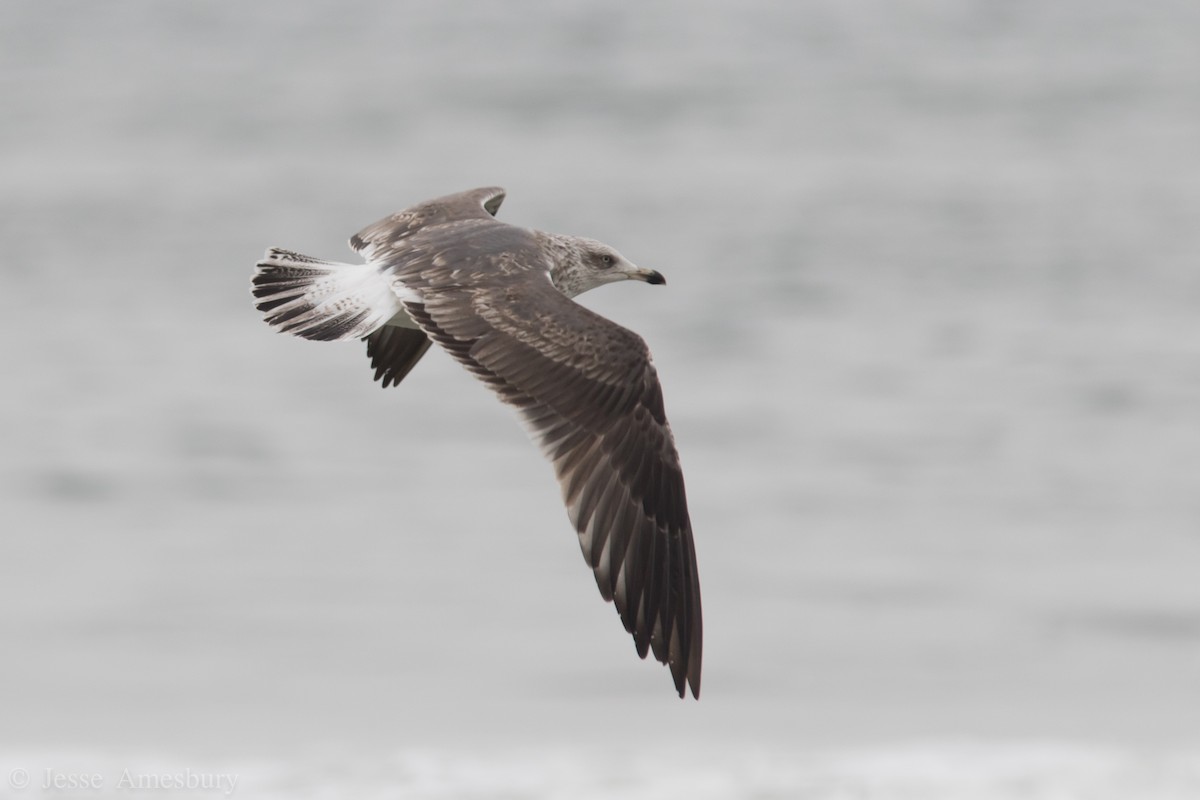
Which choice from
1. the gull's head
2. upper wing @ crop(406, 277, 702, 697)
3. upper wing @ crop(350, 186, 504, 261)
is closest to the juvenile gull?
upper wing @ crop(406, 277, 702, 697)

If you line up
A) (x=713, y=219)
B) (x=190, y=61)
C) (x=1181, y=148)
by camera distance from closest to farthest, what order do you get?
(x=713, y=219) → (x=1181, y=148) → (x=190, y=61)

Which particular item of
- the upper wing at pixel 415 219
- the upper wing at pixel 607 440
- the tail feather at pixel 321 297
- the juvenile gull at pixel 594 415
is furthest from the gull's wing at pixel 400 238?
the upper wing at pixel 607 440

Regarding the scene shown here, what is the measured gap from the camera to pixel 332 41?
2514cm

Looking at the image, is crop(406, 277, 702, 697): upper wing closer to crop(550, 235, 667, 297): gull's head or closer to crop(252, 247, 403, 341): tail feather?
crop(252, 247, 403, 341): tail feather

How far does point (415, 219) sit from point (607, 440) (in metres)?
1.51

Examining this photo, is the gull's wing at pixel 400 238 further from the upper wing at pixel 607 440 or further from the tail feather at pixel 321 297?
the upper wing at pixel 607 440

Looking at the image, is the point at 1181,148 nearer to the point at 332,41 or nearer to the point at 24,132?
the point at 332,41

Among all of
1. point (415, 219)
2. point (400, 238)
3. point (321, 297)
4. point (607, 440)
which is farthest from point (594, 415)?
point (415, 219)

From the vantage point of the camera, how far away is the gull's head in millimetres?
6430

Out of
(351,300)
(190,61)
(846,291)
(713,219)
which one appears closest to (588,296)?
(846,291)

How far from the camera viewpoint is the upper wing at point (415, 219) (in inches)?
258

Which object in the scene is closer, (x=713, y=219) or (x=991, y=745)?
(x=991, y=745)

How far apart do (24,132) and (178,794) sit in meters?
15.8

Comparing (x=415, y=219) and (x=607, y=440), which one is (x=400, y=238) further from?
(x=607, y=440)
